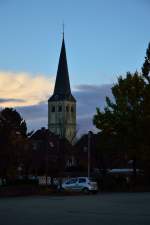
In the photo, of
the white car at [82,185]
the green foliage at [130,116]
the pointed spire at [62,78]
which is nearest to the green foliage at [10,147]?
the white car at [82,185]

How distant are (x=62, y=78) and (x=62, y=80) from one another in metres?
1.47

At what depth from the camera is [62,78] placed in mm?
179000

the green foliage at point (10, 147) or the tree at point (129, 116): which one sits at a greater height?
the tree at point (129, 116)

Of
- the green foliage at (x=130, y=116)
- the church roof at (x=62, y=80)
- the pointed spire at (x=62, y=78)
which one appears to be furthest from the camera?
the church roof at (x=62, y=80)

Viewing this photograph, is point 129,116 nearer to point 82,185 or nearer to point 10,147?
point 82,185

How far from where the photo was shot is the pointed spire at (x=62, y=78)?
170 meters

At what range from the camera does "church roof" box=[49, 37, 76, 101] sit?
169788 millimetres

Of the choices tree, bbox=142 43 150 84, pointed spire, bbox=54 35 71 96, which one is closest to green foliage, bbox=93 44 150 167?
tree, bbox=142 43 150 84

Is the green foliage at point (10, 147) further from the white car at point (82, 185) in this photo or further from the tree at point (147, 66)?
the tree at point (147, 66)

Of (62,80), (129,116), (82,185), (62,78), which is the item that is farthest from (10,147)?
(62,80)

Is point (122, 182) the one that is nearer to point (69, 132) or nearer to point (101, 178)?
point (101, 178)

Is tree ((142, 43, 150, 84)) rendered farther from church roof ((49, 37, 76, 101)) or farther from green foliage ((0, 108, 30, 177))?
church roof ((49, 37, 76, 101))

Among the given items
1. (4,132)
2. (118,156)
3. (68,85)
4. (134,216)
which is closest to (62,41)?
(68,85)

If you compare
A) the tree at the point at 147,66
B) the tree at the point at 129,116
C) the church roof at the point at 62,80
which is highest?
the church roof at the point at 62,80
